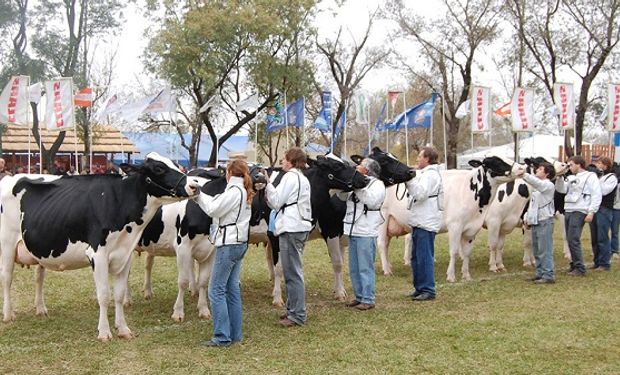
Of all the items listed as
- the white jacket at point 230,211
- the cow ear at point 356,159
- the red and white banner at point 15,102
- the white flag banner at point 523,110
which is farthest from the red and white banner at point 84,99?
the white jacket at point 230,211

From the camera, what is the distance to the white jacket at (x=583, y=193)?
434 inches

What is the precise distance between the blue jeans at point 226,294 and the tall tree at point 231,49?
20.1 meters

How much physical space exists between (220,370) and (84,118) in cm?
2775

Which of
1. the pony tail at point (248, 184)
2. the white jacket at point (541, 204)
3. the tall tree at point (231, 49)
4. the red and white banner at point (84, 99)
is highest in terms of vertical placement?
the tall tree at point (231, 49)


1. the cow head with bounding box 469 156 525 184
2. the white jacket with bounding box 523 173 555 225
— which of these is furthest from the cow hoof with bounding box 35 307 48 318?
the white jacket with bounding box 523 173 555 225

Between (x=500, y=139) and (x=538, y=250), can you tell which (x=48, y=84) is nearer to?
(x=538, y=250)

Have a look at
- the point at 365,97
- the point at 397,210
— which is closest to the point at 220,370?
the point at 397,210

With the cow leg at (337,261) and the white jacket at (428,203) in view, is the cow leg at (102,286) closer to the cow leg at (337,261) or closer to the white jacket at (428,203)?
the cow leg at (337,261)

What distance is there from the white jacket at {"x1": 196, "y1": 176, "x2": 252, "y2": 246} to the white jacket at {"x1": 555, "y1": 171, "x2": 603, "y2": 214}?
6.94 metres

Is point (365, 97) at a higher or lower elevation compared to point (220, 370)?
higher

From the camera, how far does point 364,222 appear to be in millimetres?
8352

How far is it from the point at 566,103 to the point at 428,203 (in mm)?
14093

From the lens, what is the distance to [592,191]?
36.2ft

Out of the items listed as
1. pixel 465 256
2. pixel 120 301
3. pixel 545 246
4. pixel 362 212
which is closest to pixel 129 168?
pixel 120 301
